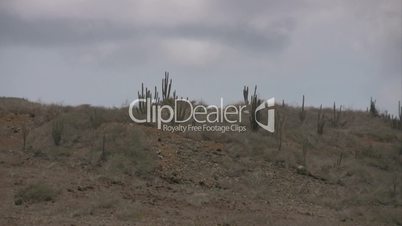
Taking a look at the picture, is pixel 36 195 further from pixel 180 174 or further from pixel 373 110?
pixel 373 110

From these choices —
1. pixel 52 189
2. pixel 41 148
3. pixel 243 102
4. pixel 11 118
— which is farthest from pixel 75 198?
pixel 243 102

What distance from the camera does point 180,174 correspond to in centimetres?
2095

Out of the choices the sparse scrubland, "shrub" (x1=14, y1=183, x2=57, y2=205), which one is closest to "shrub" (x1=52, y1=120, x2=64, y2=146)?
the sparse scrubland

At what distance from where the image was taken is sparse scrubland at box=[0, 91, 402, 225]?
54.3ft

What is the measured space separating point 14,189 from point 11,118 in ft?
26.5

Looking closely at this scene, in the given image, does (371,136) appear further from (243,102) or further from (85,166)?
(85,166)

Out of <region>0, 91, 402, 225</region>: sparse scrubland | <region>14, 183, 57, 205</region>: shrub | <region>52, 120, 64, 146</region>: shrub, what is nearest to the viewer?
<region>0, 91, 402, 225</region>: sparse scrubland

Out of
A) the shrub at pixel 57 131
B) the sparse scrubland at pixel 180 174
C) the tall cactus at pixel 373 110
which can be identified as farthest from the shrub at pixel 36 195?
the tall cactus at pixel 373 110

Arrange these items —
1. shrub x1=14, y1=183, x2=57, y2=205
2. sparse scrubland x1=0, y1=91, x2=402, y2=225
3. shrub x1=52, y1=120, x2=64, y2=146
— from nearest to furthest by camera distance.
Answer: sparse scrubland x1=0, y1=91, x2=402, y2=225 < shrub x1=14, y1=183, x2=57, y2=205 < shrub x1=52, y1=120, x2=64, y2=146

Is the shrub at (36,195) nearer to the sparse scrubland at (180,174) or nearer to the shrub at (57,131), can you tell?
the sparse scrubland at (180,174)

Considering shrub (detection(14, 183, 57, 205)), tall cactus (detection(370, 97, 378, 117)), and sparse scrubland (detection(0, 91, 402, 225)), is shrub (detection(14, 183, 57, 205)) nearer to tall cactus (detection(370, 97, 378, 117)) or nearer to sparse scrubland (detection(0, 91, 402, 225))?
sparse scrubland (detection(0, 91, 402, 225))

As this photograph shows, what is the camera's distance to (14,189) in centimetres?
1788

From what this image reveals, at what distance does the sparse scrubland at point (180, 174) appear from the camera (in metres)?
16.6

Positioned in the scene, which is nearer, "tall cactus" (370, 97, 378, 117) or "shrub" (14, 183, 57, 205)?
"shrub" (14, 183, 57, 205)
